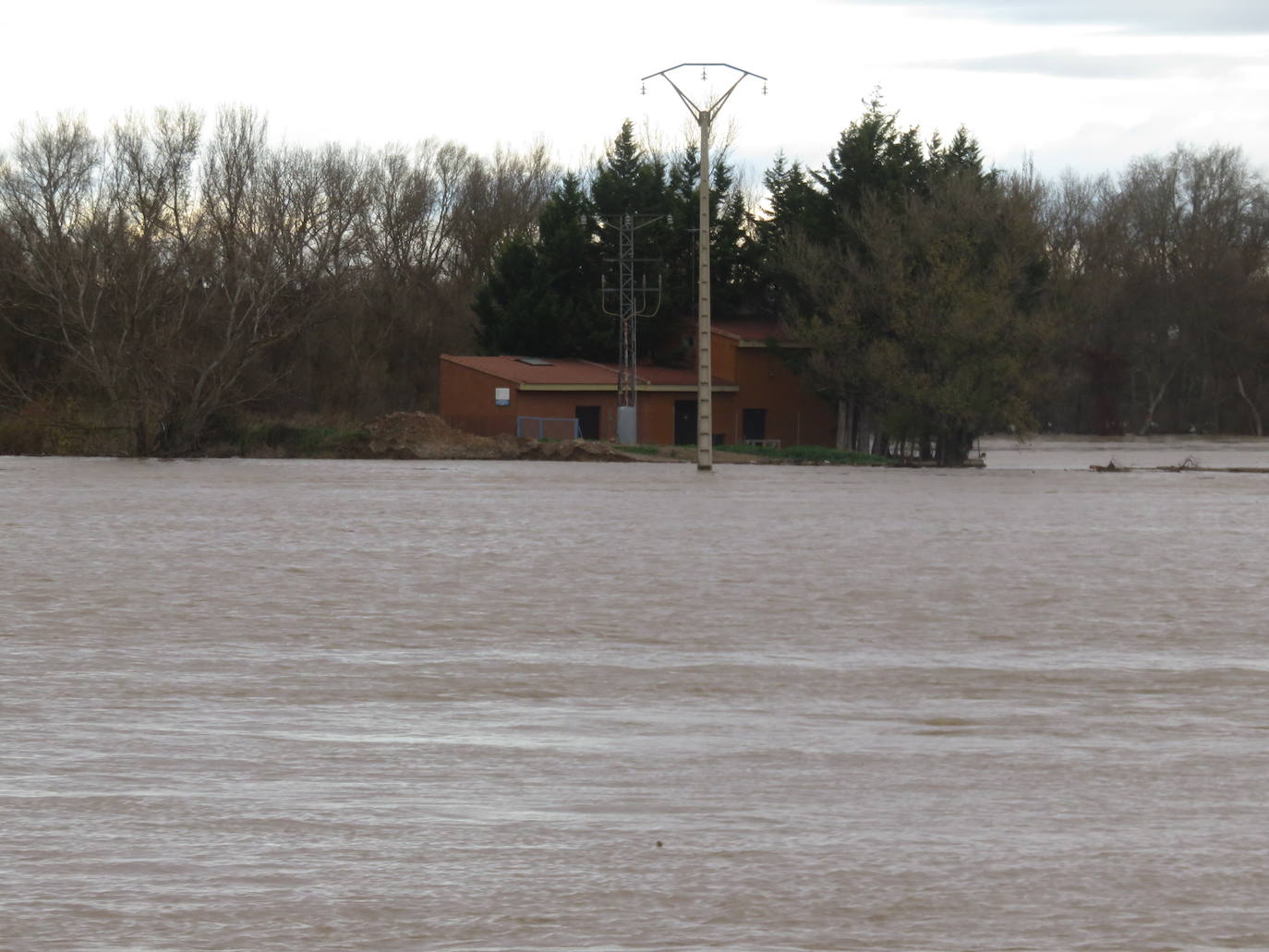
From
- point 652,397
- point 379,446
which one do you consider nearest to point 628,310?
point 652,397

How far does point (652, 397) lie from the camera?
255 ft

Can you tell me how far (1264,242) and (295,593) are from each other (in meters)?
95.0

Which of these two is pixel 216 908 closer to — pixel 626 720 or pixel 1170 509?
pixel 626 720

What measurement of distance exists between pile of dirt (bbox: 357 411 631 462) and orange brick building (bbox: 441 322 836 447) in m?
2.66

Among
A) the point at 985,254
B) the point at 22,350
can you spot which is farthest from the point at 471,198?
the point at 985,254

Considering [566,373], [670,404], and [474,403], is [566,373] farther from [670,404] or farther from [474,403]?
[670,404]

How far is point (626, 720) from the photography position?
35.3 ft

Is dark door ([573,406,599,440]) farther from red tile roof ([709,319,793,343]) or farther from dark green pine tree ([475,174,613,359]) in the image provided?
red tile roof ([709,319,793,343])

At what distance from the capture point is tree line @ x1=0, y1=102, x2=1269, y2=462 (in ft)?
222

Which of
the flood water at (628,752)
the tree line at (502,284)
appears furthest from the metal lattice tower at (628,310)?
the flood water at (628,752)

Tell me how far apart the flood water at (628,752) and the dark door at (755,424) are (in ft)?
183

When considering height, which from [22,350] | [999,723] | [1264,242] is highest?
[1264,242]

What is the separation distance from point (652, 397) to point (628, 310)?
4197 millimetres

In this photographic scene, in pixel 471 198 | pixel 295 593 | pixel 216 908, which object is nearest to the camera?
pixel 216 908
